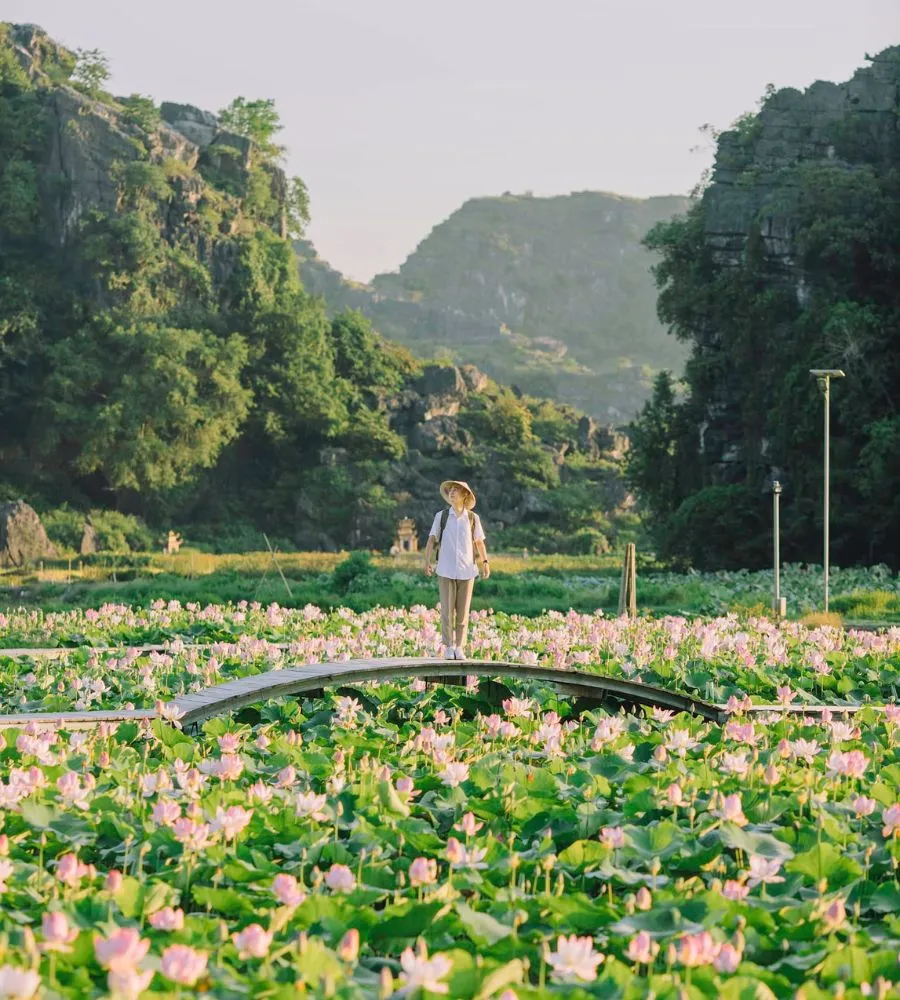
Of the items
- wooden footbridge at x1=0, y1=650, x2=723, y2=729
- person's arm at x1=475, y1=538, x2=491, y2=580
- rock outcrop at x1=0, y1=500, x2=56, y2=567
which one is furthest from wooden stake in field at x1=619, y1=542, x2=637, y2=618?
rock outcrop at x1=0, y1=500, x2=56, y2=567

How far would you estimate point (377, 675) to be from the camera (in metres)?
8.51

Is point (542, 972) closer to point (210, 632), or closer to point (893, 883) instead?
point (893, 883)

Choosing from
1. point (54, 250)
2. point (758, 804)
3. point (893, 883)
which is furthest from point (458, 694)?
point (54, 250)

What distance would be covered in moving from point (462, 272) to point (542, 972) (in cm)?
14210

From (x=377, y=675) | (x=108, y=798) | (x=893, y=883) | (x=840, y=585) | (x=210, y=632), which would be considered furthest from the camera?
(x=840, y=585)

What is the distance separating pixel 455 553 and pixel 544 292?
137 m

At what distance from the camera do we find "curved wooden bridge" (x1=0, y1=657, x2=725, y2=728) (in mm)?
7582

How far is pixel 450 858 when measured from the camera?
4.28 m

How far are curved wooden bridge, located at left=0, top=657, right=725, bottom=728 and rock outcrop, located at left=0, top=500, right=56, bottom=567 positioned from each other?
26.0m

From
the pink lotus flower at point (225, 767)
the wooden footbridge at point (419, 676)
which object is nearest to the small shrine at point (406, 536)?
the wooden footbridge at point (419, 676)

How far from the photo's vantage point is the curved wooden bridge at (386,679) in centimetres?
758

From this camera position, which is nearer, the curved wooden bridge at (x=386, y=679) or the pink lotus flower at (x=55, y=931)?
the pink lotus flower at (x=55, y=931)

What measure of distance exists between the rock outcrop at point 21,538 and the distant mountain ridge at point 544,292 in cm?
7340

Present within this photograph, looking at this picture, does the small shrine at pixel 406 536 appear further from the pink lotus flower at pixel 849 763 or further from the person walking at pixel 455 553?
the pink lotus flower at pixel 849 763
